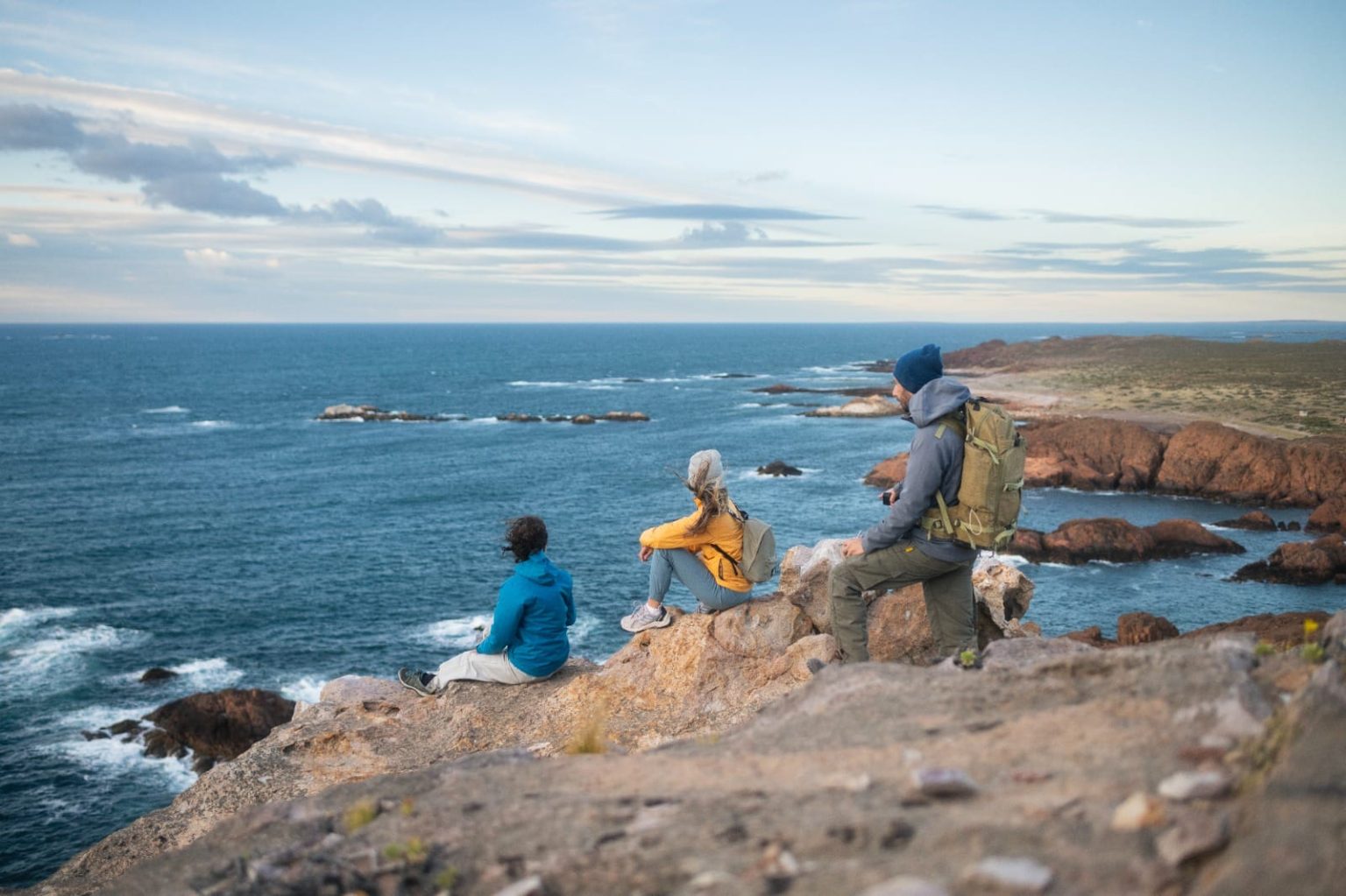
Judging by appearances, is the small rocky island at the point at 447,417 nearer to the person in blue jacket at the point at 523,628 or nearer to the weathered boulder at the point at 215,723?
the weathered boulder at the point at 215,723

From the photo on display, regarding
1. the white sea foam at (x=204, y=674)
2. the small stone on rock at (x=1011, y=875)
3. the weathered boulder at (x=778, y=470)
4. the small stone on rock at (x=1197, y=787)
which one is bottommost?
the white sea foam at (x=204, y=674)

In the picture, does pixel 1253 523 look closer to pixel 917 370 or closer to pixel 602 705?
pixel 917 370

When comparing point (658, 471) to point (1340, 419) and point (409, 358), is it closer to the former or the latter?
point (1340, 419)

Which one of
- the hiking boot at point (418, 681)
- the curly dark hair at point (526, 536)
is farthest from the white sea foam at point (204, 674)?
the curly dark hair at point (526, 536)

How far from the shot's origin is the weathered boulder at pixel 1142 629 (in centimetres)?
2820

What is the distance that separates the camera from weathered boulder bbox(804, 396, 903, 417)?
92.2 m

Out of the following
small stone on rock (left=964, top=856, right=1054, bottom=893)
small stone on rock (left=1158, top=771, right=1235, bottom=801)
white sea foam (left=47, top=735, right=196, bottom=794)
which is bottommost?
white sea foam (left=47, top=735, right=196, bottom=794)

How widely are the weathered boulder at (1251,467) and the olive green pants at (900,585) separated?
168ft

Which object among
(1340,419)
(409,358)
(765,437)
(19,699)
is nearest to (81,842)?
(19,699)

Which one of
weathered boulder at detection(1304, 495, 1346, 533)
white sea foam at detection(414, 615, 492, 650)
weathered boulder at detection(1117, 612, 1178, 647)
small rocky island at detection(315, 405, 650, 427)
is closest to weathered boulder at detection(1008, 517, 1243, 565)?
weathered boulder at detection(1304, 495, 1346, 533)

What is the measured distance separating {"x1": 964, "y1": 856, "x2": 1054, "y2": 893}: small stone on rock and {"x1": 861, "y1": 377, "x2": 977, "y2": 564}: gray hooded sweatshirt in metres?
4.26

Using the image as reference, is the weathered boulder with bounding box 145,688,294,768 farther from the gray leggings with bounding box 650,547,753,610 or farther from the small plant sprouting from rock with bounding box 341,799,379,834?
the small plant sprouting from rock with bounding box 341,799,379,834

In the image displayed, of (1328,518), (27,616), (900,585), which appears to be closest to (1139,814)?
(900,585)

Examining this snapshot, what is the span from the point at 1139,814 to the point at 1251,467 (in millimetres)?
57844
